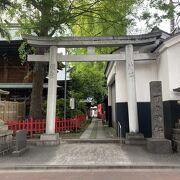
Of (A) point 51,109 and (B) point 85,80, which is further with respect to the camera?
(B) point 85,80

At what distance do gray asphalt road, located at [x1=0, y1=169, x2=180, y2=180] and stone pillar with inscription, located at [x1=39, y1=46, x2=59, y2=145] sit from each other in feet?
20.5

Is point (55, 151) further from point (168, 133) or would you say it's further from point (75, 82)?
point (75, 82)

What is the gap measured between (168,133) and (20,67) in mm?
15917

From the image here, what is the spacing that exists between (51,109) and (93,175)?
26.8ft

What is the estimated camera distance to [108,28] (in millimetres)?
22047

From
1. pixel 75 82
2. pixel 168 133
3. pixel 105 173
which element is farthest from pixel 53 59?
pixel 75 82

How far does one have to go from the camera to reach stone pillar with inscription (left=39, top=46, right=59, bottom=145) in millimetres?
16770

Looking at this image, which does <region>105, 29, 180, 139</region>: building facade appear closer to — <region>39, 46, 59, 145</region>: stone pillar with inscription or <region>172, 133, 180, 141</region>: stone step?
<region>172, 133, 180, 141</region>: stone step

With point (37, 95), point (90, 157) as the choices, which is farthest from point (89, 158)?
point (37, 95)

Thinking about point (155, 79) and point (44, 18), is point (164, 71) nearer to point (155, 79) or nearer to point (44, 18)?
point (155, 79)

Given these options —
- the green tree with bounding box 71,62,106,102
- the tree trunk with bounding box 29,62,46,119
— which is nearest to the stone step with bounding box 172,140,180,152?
the tree trunk with bounding box 29,62,46,119

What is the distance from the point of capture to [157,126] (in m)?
14.2

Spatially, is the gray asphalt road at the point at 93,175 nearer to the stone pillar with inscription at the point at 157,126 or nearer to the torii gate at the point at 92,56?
the stone pillar with inscription at the point at 157,126

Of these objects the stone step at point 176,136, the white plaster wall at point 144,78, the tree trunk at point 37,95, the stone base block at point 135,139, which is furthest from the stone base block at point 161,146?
the tree trunk at point 37,95
